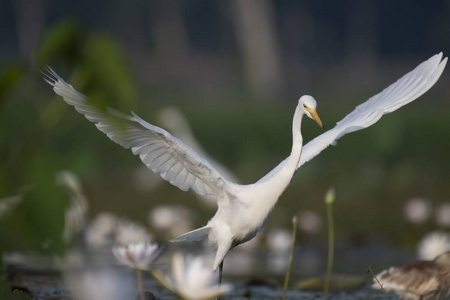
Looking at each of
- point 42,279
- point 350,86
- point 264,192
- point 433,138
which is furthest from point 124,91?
point 350,86

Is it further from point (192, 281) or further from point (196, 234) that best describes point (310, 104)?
point (192, 281)

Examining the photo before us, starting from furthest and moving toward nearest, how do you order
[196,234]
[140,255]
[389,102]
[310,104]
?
[389,102], [196,234], [310,104], [140,255]

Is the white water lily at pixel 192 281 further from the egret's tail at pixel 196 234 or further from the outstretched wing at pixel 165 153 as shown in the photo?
the egret's tail at pixel 196 234

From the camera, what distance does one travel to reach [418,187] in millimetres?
7996

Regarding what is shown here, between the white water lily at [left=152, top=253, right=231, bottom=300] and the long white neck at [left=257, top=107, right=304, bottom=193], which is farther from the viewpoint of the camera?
the long white neck at [left=257, top=107, right=304, bottom=193]

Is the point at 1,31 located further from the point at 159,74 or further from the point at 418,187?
the point at 418,187

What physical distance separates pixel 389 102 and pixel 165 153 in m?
1.10

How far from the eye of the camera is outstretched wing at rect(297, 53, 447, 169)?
139 inches

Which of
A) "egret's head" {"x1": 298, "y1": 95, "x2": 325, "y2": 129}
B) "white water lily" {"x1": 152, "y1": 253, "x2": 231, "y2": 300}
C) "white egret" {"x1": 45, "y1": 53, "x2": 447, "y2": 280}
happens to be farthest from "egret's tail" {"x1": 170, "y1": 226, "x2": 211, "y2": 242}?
"white water lily" {"x1": 152, "y1": 253, "x2": 231, "y2": 300}

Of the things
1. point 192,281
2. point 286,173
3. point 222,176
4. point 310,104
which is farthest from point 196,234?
point 192,281

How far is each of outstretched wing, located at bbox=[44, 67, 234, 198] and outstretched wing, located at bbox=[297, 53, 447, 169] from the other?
44 centimetres

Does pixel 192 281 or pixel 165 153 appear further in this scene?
pixel 165 153

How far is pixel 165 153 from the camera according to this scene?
3152mm

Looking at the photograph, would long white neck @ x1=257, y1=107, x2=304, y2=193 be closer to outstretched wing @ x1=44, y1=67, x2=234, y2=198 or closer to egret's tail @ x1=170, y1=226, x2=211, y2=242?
outstretched wing @ x1=44, y1=67, x2=234, y2=198
